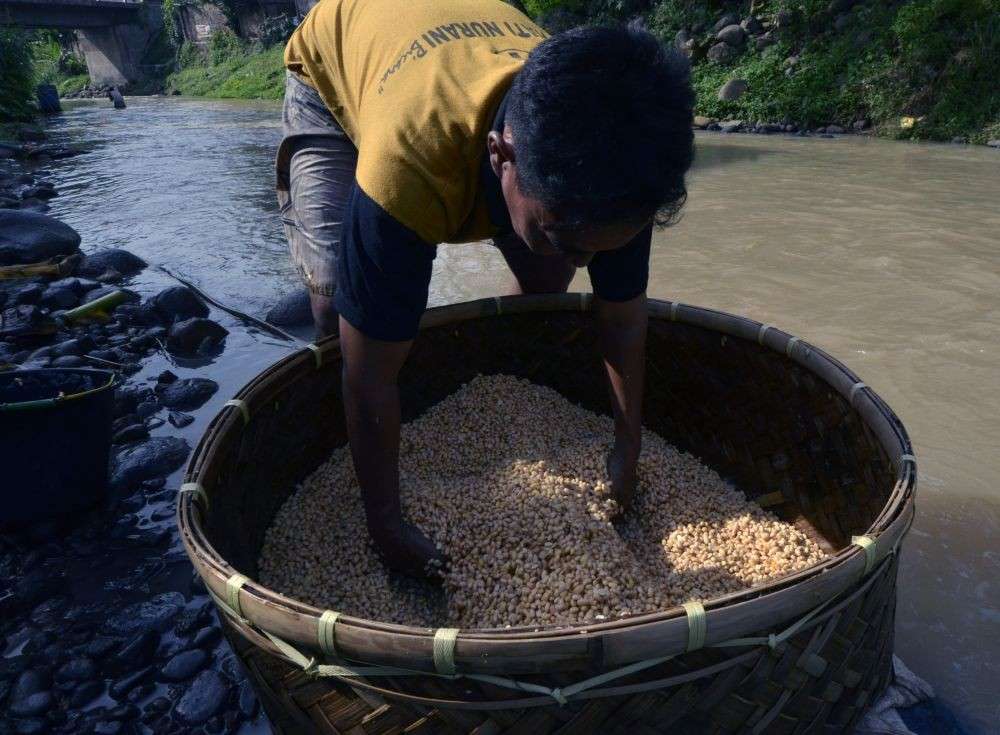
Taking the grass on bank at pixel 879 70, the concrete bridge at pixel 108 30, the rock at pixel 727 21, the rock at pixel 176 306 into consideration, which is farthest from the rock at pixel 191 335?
the concrete bridge at pixel 108 30

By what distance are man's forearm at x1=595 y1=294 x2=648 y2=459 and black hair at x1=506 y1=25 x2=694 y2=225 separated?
622mm

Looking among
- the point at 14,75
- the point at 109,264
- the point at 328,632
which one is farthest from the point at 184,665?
the point at 14,75

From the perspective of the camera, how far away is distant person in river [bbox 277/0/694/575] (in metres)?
1.03

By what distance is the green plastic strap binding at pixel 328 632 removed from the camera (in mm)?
984

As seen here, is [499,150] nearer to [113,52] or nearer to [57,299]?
[57,299]

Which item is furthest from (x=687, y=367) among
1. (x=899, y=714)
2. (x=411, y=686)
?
(x=411, y=686)

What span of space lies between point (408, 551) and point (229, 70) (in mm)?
32549

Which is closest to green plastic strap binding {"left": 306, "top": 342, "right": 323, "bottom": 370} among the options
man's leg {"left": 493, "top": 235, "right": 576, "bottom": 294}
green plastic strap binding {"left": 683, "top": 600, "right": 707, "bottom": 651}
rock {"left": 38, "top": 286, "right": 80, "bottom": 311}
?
man's leg {"left": 493, "top": 235, "right": 576, "bottom": 294}

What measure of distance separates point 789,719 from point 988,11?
10605 mm

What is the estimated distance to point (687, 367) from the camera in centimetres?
212

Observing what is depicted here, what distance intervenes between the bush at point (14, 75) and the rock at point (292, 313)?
1206 cm

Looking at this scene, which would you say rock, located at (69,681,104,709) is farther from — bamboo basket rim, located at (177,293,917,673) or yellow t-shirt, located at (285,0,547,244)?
yellow t-shirt, located at (285,0,547,244)

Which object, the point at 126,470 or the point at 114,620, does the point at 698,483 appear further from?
the point at 126,470

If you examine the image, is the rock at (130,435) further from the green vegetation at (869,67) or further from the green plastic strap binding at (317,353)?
the green vegetation at (869,67)
